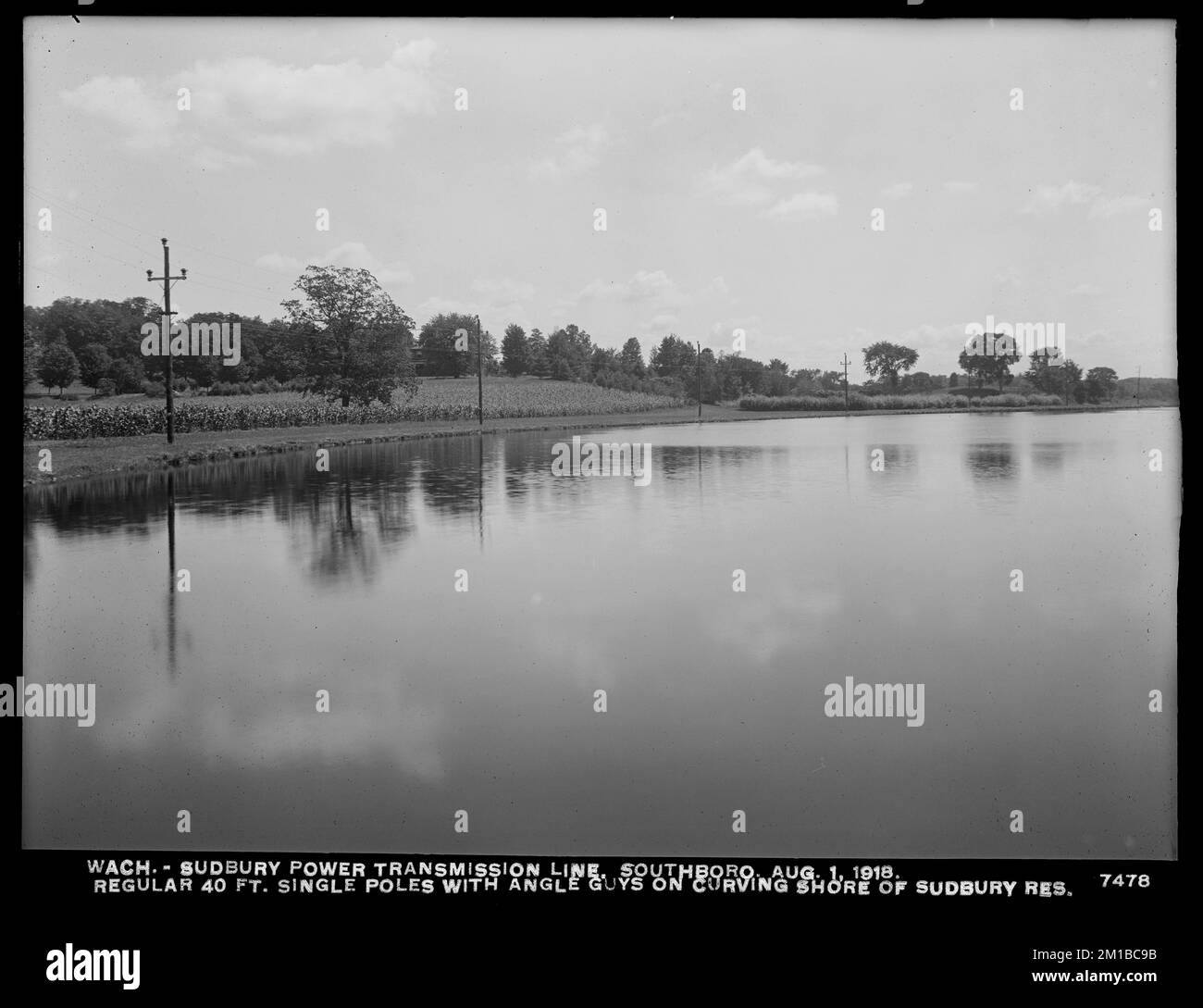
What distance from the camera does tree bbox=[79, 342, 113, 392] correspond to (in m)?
7.86

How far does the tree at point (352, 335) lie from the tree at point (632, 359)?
2.29m

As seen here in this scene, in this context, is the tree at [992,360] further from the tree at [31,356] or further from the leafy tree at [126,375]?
the tree at [31,356]

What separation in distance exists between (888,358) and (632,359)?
2.96m

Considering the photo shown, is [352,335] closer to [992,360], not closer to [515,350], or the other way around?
[515,350]

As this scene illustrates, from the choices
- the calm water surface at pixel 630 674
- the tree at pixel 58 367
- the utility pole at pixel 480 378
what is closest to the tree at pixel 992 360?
the calm water surface at pixel 630 674

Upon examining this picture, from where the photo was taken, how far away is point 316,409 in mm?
11930

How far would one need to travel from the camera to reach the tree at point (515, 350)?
1052cm

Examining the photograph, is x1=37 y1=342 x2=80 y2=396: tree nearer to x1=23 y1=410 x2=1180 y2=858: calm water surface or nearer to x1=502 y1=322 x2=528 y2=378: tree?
x1=23 y1=410 x2=1180 y2=858: calm water surface

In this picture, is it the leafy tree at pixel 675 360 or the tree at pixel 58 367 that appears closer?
the tree at pixel 58 367

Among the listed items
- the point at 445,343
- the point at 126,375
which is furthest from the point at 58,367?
the point at 445,343

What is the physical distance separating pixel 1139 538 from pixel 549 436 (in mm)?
12487
